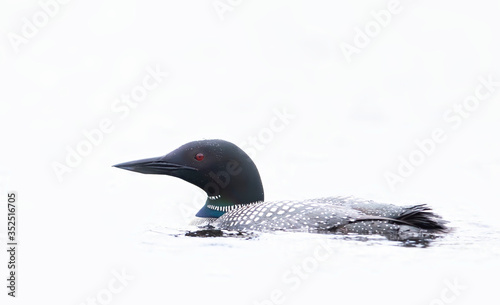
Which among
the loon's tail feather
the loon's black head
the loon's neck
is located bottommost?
the loon's tail feather

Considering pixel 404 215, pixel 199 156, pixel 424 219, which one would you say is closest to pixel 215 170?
pixel 199 156

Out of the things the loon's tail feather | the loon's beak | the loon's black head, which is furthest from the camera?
the loon's beak

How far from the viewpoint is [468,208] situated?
968cm

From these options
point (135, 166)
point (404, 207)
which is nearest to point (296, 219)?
point (404, 207)

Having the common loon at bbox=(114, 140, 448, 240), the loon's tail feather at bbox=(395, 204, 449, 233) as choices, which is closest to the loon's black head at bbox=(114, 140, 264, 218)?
the common loon at bbox=(114, 140, 448, 240)

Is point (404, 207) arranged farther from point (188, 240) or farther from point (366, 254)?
point (188, 240)

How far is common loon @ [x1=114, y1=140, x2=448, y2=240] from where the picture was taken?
331 inches

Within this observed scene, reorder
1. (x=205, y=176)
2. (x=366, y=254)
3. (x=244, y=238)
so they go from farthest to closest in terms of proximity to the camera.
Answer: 1. (x=205, y=176)
2. (x=244, y=238)
3. (x=366, y=254)

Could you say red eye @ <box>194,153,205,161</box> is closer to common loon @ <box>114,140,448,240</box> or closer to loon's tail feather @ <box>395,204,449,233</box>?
common loon @ <box>114,140,448,240</box>

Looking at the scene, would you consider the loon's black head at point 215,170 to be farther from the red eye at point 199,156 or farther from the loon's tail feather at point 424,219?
the loon's tail feather at point 424,219

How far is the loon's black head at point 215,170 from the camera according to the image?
9.05 m

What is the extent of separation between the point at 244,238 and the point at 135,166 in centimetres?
115

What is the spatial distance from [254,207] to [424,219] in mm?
1211

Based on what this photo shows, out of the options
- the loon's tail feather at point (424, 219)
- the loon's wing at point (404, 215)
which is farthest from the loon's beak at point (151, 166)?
the loon's tail feather at point (424, 219)
